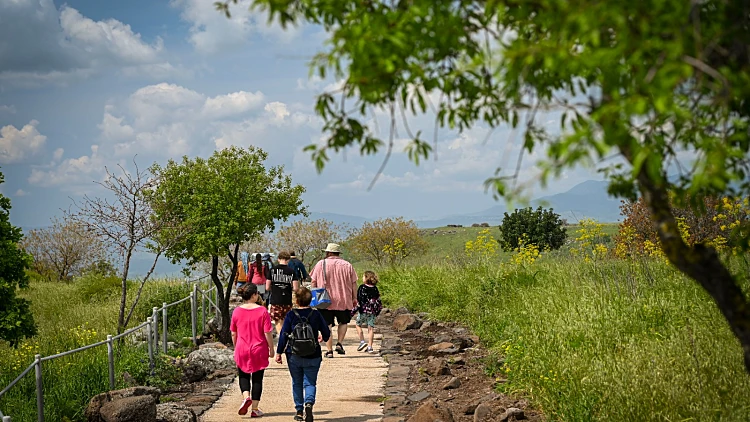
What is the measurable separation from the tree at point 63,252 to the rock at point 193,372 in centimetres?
2498

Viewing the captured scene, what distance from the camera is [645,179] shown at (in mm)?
3678

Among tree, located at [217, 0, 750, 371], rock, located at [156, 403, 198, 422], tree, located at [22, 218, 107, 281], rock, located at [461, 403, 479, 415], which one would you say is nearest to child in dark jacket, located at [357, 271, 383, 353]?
rock, located at [461, 403, 479, 415]

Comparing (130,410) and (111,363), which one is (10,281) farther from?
(130,410)

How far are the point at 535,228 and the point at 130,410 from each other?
44.0 meters

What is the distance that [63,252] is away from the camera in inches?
1400

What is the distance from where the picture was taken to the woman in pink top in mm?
8906

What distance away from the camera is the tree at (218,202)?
15.1 meters

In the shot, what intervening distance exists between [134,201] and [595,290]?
856 cm

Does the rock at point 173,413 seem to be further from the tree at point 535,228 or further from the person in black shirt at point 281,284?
the tree at point 535,228

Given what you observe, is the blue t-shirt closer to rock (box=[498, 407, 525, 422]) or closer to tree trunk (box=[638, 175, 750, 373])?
rock (box=[498, 407, 525, 422])

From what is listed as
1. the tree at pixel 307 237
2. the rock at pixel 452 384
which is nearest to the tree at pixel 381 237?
the tree at pixel 307 237

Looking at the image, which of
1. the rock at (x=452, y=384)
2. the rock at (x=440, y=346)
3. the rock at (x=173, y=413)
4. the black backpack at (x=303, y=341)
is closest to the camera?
the rock at (x=173, y=413)

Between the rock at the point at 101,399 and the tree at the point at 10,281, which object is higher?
the tree at the point at 10,281

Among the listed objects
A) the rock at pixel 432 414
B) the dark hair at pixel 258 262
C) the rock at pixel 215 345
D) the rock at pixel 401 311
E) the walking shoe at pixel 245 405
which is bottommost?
the rock at pixel 432 414
